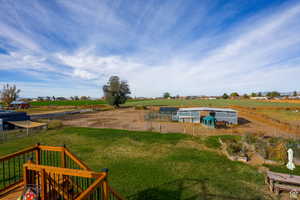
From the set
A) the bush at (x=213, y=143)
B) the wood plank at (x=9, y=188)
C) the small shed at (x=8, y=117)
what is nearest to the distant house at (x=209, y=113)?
the bush at (x=213, y=143)

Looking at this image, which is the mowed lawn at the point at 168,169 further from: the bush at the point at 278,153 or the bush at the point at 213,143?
the bush at the point at 278,153

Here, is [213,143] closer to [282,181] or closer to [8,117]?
[282,181]

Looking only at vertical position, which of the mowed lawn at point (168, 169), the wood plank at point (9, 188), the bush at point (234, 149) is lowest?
the mowed lawn at point (168, 169)

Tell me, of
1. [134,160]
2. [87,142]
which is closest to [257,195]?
[134,160]

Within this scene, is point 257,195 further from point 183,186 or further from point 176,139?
point 176,139

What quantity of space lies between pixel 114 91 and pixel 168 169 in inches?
1423

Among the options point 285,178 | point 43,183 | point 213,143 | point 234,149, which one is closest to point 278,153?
point 234,149

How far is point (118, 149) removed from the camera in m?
9.71

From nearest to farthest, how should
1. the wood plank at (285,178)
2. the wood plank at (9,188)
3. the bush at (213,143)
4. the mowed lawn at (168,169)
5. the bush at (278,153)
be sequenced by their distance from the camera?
the wood plank at (9,188)
the wood plank at (285,178)
the mowed lawn at (168,169)
the bush at (278,153)
the bush at (213,143)

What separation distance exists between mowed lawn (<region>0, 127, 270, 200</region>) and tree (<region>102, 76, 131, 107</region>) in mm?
29744

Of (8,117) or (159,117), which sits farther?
(159,117)

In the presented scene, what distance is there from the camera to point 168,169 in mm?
6941

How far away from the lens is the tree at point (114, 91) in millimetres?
40625

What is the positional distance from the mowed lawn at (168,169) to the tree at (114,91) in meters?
29.7
